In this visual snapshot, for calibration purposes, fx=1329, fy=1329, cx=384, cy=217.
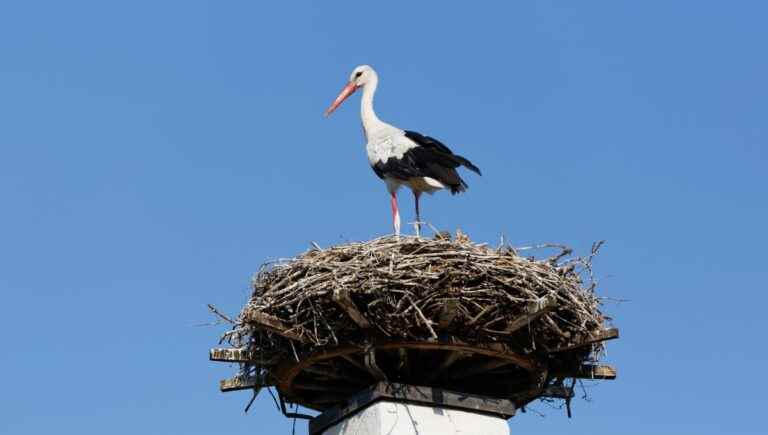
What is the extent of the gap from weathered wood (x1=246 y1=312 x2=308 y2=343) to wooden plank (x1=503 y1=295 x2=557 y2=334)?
1.42 m

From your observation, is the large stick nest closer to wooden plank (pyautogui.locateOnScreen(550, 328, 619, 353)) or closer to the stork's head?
wooden plank (pyautogui.locateOnScreen(550, 328, 619, 353))

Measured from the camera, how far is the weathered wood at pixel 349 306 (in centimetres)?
859

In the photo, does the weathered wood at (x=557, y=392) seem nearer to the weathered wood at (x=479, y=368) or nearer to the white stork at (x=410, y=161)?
the weathered wood at (x=479, y=368)

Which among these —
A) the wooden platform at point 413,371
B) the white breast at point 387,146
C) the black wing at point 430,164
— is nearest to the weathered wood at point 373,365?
the wooden platform at point 413,371

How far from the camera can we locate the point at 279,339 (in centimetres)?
941

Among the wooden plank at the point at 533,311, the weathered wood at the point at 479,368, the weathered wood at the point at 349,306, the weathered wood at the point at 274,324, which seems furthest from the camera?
the weathered wood at the point at 479,368

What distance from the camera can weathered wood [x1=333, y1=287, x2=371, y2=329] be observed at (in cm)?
859

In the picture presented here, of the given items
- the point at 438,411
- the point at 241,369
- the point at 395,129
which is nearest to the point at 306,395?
the point at 241,369

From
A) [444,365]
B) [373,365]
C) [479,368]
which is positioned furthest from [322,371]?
[479,368]

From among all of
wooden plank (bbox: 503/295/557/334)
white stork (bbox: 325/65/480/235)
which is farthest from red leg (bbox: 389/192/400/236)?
wooden plank (bbox: 503/295/557/334)

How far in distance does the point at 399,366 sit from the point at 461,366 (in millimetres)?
499

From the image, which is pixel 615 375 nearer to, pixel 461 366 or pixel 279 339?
pixel 461 366

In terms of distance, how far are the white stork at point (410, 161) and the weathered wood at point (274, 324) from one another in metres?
2.04

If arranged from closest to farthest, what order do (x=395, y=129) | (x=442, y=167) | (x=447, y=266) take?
(x=447, y=266) → (x=442, y=167) → (x=395, y=129)
